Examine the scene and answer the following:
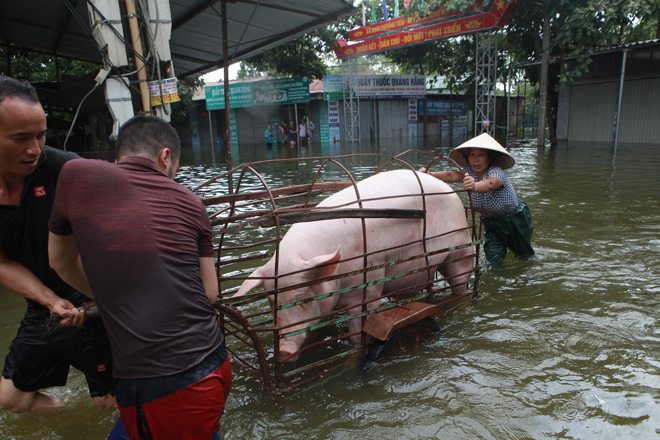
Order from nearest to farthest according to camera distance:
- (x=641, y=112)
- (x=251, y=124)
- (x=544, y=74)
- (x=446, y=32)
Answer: (x=544, y=74) < (x=446, y=32) < (x=641, y=112) < (x=251, y=124)

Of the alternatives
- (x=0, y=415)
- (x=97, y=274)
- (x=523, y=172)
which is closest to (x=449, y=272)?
(x=97, y=274)

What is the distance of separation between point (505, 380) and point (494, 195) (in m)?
2.05

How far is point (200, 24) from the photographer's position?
27.7 feet

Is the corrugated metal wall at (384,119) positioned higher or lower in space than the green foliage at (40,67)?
lower

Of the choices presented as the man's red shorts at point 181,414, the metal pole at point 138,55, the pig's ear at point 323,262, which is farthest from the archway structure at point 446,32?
the man's red shorts at point 181,414

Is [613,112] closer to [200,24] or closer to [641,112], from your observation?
[641,112]

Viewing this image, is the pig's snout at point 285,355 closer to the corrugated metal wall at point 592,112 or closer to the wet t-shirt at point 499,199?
the wet t-shirt at point 499,199

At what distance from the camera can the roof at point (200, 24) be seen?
7.41m

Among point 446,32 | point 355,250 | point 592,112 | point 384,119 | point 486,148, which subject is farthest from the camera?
point 384,119

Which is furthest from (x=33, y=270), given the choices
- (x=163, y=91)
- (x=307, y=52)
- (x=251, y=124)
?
(x=251, y=124)

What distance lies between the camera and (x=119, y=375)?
1.59m

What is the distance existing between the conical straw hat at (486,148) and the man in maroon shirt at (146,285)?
10.3 ft

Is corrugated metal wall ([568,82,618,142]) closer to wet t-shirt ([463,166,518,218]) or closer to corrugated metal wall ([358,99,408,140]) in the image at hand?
corrugated metal wall ([358,99,408,140])

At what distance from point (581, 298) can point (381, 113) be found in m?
23.8
